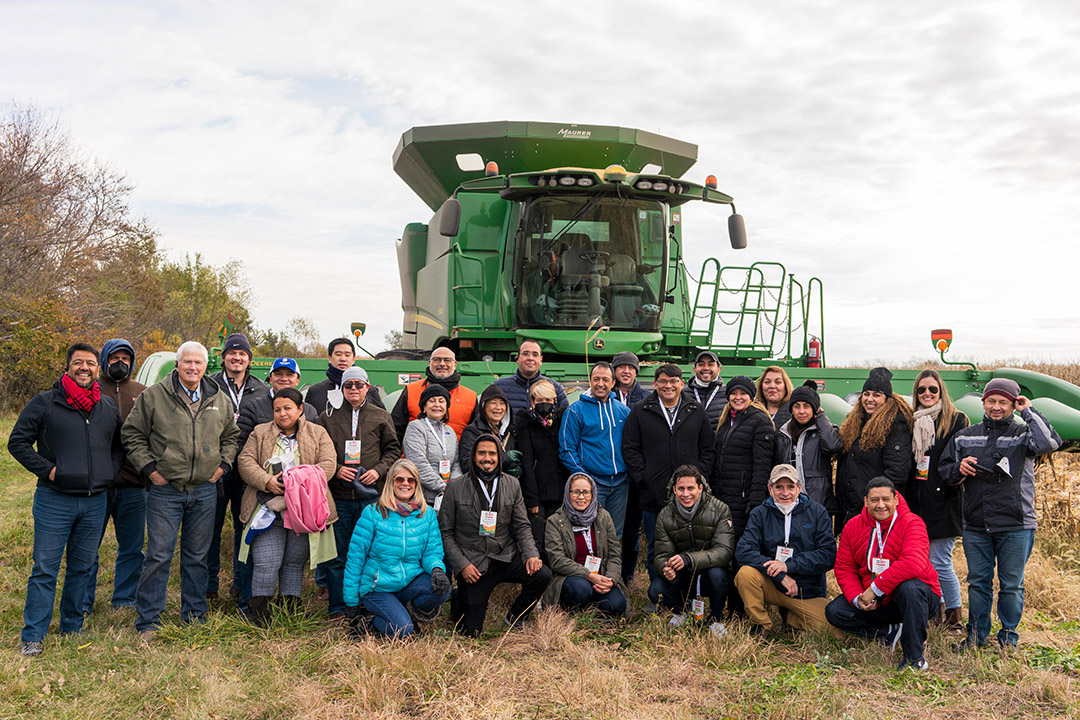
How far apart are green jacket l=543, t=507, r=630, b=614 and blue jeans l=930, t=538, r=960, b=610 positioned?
1.95 metres

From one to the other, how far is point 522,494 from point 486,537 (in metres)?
0.45

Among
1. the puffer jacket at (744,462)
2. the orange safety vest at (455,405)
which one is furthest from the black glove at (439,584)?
the puffer jacket at (744,462)

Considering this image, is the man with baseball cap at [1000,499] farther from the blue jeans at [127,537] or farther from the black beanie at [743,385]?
the blue jeans at [127,537]

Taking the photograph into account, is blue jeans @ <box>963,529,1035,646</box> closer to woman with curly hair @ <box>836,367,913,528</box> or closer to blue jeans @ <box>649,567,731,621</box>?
woman with curly hair @ <box>836,367,913,528</box>

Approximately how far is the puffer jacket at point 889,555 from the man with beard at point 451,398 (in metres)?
2.56

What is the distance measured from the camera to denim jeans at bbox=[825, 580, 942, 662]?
15.7ft

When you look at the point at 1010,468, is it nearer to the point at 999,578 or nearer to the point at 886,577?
the point at 999,578

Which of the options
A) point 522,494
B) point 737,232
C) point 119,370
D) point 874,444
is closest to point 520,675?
point 522,494

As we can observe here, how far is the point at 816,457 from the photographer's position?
5.64 meters

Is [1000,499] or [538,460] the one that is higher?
[538,460]

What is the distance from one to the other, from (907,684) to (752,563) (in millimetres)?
1133

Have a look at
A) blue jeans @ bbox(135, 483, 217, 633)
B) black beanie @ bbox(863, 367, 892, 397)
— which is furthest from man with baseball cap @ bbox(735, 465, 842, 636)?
blue jeans @ bbox(135, 483, 217, 633)

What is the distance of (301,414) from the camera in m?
5.40

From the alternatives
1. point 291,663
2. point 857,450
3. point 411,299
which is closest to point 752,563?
point 857,450
